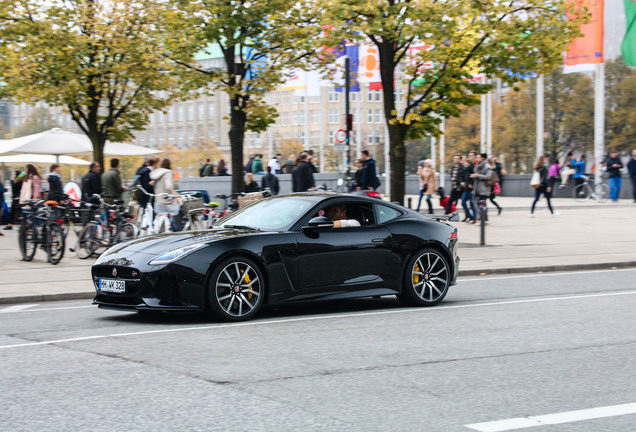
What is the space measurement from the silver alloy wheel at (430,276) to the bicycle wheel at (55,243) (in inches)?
295

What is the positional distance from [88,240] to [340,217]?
7600 mm

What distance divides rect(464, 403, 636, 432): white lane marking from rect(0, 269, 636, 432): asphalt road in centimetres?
1

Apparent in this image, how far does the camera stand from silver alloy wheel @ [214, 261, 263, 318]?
354 inches

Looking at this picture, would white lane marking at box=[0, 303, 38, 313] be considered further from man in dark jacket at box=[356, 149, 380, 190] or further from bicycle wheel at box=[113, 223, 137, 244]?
man in dark jacket at box=[356, 149, 380, 190]

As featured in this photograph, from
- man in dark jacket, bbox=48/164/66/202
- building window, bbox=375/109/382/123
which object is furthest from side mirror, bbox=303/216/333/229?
building window, bbox=375/109/382/123

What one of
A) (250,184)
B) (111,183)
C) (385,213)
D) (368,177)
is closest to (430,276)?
(385,213)

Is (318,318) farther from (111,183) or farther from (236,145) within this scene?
(236,145)

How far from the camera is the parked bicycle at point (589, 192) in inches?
1419

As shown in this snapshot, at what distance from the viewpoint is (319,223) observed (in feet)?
31.6

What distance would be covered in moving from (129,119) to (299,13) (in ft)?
27.1

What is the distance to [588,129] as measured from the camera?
63.6m

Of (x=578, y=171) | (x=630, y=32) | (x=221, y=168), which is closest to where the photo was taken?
(x=630, y=32)

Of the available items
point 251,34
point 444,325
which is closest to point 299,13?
point 251,34

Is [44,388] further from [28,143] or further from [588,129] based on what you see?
[588,129]
